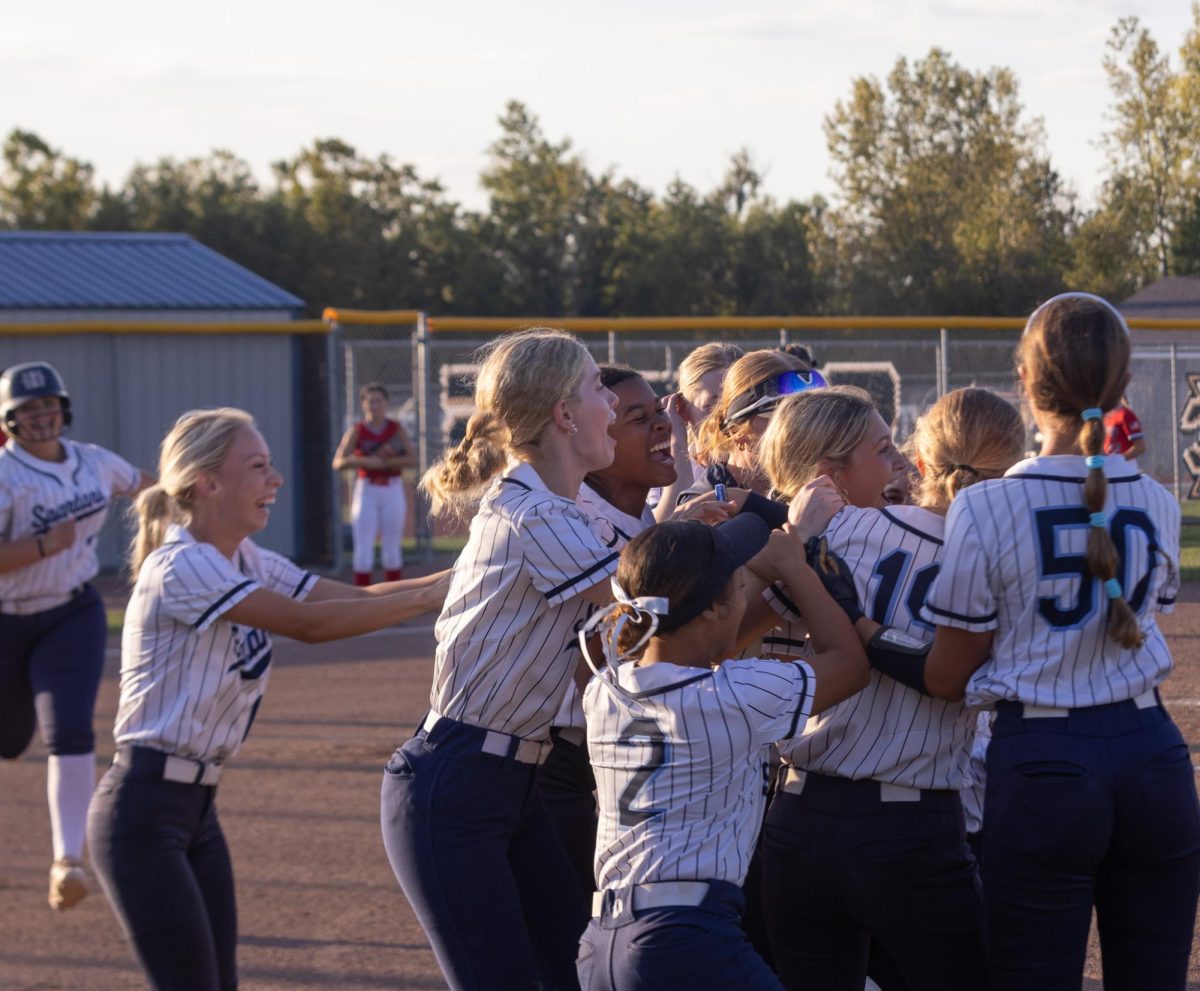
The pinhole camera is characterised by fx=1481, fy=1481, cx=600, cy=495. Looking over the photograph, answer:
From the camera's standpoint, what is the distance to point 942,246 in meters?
11.4

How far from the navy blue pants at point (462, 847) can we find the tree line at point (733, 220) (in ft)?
15.1

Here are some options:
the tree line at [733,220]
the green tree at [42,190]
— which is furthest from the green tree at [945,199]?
the green tree at [42,190]

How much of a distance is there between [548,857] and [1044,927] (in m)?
1.10

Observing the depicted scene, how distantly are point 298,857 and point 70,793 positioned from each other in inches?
36.0

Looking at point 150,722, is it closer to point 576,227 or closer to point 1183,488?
point 1183,488

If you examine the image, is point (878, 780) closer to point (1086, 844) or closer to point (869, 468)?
point (1086, 844)

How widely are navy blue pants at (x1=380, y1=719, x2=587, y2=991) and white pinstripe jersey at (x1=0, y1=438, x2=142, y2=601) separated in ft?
11.7

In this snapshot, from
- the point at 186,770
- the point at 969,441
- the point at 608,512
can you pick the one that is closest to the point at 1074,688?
the point at 969,441

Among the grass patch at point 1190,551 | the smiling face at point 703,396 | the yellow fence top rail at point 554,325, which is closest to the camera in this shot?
the smiling face at point 703,396

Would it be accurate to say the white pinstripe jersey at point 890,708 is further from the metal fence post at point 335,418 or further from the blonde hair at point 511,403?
the metal fence post at point 335,418

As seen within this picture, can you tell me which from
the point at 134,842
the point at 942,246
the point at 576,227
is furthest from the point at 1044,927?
the point at 576,227

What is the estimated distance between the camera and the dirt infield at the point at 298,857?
482 centimetres

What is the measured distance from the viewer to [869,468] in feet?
10.0

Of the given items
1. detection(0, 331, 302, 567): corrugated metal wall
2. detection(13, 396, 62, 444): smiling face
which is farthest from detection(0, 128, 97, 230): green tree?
detection(13, 396, 62, 444): smiling face
